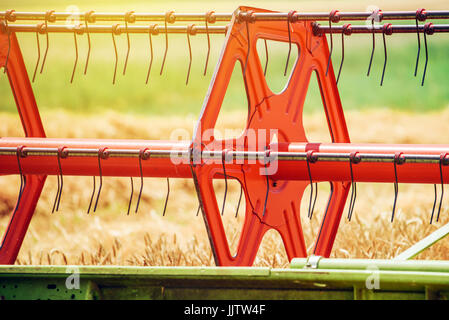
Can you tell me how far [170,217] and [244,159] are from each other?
457 centimetres

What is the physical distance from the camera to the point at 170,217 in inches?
376

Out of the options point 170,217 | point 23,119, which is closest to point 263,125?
point 23,119

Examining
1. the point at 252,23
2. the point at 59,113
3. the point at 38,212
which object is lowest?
the point at 252,23

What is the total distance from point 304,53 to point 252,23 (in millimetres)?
849

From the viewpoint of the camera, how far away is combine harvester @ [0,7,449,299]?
3.60 metres

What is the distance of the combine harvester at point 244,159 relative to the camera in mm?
3604

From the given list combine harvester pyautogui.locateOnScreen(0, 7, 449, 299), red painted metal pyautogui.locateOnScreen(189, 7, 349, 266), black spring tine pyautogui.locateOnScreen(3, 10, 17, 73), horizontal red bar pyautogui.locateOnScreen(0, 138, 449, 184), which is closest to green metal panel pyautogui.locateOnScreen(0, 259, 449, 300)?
combine harvester pyautogui.locateOnScreen(0, 7, 449, 299)

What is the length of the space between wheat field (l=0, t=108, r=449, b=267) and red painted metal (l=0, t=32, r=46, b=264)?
1.47 ft

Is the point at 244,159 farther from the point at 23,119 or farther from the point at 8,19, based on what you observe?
the point at 8,19

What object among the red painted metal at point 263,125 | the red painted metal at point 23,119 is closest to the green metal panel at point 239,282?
the red painted metal at point 263,125

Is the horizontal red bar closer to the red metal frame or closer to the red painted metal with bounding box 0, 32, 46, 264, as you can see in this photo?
the red metal frame
